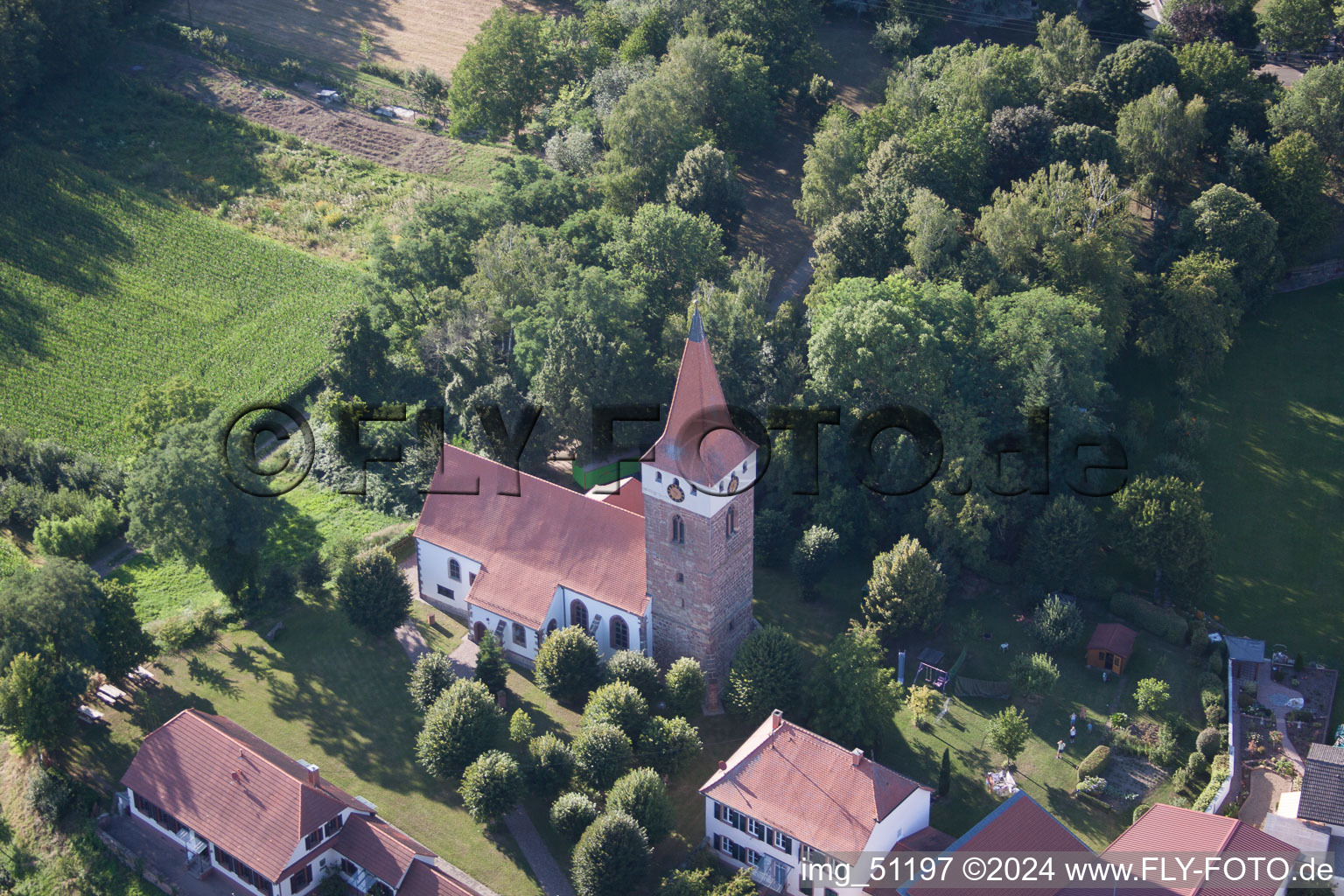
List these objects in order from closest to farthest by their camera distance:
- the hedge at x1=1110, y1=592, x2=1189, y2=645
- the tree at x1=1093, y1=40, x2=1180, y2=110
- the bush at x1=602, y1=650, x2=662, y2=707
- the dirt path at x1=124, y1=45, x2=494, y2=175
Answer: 1. the bush at x1=602, y1=650, x2=662, y2=707
2. the hedge at x1=1110, y1=592, x2=1189, y2=645
3. the tree at x1=1093, y1=40, x2=1180, y2=110
4. the dirt path at x1=124, y1=45, x2=494, y2=175

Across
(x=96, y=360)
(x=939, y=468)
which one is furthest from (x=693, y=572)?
(x=96, y=360)

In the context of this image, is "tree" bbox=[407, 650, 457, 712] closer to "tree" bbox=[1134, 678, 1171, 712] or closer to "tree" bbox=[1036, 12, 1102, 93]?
"tree" bbox=[1134, 678, 1171, 712]

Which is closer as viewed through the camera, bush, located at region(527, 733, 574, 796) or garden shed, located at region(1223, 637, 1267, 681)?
bush, located at region(527, 733, 574, 796)

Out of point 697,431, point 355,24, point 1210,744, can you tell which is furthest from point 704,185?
point 355,24

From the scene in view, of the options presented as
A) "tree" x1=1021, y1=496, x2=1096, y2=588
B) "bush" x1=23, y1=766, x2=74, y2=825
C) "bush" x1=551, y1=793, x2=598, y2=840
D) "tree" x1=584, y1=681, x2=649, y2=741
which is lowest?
"bush" x1=23, y1=766, x2=74, y2=825

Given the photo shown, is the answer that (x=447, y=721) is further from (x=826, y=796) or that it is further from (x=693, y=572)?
(x=826, y=796)

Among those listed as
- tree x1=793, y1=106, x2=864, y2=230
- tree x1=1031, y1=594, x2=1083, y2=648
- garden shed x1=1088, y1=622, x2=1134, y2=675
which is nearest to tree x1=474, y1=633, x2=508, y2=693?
tree x1=1031, y1=594, x2=1083, y2=648

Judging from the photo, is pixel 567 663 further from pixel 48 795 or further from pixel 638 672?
pixel 48 795
